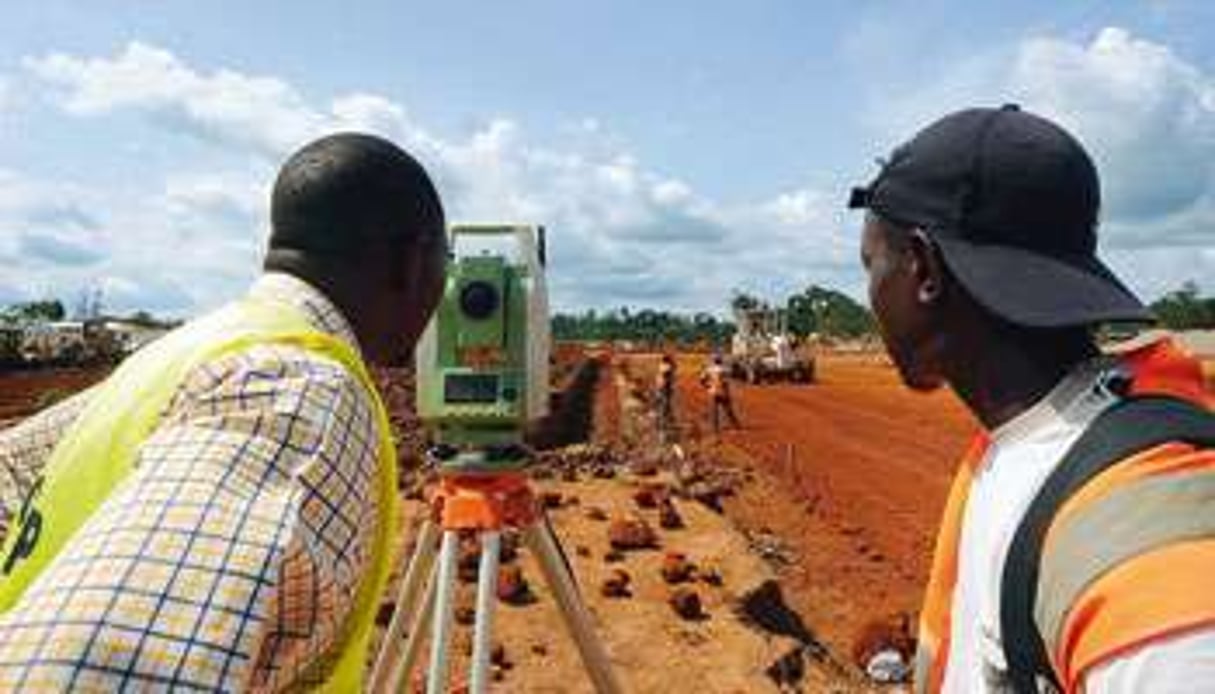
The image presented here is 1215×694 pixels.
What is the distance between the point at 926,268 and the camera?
1.95m

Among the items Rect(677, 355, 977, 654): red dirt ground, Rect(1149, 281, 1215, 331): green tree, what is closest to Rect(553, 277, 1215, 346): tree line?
Rect(1149, 281, 1215, 331): green tree

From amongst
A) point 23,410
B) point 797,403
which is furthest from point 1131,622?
point 797,403

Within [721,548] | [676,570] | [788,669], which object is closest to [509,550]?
[676,570]

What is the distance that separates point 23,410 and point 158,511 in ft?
96.5

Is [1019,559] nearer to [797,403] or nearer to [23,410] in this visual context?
[23,410]

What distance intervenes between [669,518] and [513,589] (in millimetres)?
2862

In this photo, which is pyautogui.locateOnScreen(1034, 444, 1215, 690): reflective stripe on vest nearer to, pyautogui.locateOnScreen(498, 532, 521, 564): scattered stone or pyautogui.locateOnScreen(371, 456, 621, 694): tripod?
pyautogui.locateOnScreen(371, 456, 621, 694): tripod

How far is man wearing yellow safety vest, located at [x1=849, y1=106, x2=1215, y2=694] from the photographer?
1.33 metres

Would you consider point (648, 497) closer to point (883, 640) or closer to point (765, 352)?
point (883, 640)

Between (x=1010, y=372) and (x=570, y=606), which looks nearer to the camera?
(x=1010, y=372)

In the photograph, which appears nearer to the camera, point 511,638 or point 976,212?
point 976,212

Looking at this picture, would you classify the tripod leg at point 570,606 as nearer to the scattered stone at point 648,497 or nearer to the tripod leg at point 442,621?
the tripod leg at point 442,621

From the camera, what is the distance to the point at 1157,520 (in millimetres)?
1377

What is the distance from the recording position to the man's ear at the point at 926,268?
6.30 ft
